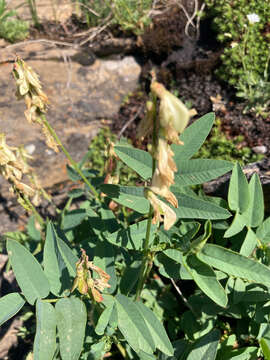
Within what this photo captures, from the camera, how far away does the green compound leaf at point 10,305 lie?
131cm

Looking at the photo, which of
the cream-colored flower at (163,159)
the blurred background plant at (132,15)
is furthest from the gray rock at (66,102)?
the cream-colored flower at (163,159)

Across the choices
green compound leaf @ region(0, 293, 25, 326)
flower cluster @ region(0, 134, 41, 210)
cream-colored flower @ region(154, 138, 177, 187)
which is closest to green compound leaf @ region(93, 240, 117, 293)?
green compound leaf @ region(0, 293, 25, 326)

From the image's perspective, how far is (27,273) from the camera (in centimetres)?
139

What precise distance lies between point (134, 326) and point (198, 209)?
0.53 meters

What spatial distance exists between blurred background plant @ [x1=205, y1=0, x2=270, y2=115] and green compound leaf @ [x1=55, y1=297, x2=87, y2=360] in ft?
6.95

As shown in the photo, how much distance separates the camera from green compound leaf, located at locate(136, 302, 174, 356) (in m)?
1.46

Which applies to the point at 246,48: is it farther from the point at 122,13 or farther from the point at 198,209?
the point at 198,209

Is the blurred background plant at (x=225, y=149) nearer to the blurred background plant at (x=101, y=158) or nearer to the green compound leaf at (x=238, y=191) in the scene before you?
the blurred background plant at (x=101, y=158)

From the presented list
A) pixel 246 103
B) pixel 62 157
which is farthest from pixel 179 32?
pixel 62 157

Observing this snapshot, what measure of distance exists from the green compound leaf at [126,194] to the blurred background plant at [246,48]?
5.72 feet

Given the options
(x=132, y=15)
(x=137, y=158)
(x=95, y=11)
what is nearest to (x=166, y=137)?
(x=137, y=158)

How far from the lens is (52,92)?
10.3 ft

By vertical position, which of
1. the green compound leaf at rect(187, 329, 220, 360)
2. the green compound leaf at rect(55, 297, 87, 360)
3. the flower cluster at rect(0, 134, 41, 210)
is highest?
the flower cluster at rect(0, 134, 41, 210)

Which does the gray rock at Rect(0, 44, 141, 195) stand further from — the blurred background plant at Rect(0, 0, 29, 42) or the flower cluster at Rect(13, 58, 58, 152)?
the flower cluster at Rect(13, 58, 58, 152)
